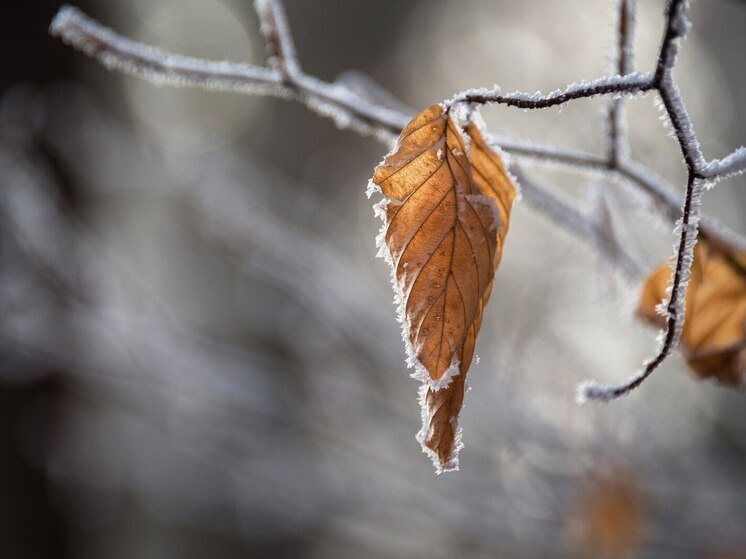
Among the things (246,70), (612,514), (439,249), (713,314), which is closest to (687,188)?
(439,249)

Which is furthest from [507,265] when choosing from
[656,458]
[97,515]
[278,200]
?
[97,515]

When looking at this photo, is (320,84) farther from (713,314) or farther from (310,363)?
(310,363)

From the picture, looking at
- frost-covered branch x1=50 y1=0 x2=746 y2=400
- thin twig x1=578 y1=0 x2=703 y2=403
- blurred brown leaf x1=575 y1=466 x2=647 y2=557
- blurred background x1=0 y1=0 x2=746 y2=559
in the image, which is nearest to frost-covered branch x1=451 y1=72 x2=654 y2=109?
thin twig x1=578 y1=0 x2=703 y2=403

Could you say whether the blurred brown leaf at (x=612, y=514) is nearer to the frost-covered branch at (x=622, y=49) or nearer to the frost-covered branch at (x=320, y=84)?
the frost-covered branch at (x=320, y=84)

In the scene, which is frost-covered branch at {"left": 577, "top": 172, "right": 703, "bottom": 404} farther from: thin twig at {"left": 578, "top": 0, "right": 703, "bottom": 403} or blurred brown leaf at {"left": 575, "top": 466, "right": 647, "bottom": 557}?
blurred brown leaf at {"left": 575, "top": 466, "right": 647, "bottom": 557}

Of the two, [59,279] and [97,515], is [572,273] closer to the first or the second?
[59,279]

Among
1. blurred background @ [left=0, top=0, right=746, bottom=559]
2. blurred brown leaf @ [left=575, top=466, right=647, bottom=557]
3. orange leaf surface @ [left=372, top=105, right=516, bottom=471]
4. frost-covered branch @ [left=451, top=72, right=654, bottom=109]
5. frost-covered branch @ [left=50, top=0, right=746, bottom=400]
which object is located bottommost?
orange leaf surface @ [left=372, top=105, right=516, bottom=471]
